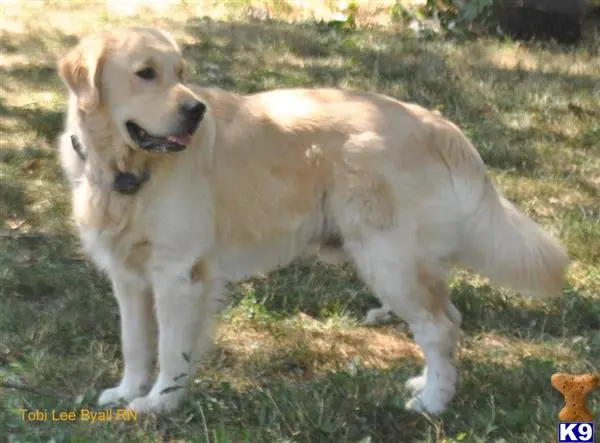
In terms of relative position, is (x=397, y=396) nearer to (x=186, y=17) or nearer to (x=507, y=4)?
(x=507, y=4)

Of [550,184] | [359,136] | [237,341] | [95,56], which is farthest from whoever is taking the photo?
[550,184]

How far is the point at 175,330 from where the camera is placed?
3963 mm

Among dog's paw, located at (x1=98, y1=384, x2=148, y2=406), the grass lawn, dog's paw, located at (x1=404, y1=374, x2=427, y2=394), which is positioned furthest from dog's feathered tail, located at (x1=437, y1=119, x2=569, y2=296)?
dog's paw, located at (x1=98, y1=384, x2=148, y2=406)

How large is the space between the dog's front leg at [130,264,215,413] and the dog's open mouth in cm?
49

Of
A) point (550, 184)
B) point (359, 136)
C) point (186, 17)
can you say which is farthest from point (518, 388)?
point (186, 17)

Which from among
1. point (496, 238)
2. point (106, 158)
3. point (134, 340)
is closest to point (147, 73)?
point (106, 158)

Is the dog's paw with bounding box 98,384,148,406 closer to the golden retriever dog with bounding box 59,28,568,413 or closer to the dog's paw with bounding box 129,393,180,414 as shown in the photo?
the golden retriever dog with bounding box 59,28,568,413

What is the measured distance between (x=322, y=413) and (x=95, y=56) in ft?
5.11

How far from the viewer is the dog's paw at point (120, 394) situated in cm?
410

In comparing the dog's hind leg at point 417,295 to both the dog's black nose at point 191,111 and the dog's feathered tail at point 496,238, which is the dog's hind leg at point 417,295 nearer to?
the dog's feathered tail at point 496,238

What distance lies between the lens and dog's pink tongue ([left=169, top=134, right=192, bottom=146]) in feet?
12.1

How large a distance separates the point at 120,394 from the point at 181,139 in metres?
1.13

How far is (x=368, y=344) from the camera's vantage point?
15.5ft

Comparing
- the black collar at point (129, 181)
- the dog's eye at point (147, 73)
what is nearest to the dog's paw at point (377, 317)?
the black collar at point (129, 181)
